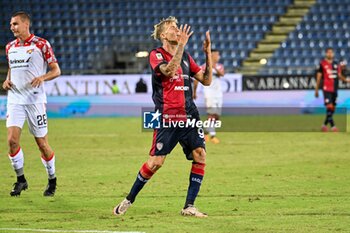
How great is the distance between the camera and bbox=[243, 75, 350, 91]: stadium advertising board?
3291 cm

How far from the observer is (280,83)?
33188mm

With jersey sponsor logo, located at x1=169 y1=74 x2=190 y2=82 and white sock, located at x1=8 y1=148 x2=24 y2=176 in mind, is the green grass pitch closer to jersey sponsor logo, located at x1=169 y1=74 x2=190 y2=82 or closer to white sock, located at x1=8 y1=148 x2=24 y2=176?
white sock, located at x1=8 y1=148 x2=24 y2=176

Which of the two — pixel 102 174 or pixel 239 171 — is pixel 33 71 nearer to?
pixel 102 174

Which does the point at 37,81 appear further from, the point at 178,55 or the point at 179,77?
the point at 178,55

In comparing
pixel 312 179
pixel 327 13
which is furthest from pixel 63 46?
pixel 312 179

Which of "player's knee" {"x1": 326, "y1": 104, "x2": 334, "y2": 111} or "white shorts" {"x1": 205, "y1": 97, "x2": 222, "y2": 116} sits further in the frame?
"player's knee" {"x1": 326, "y1": 104, "x2": 334, "y2": 111}

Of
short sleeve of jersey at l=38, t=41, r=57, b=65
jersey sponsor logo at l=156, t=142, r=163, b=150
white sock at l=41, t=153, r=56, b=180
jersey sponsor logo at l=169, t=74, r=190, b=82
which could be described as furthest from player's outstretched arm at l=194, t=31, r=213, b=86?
white sock at l=41, t=153, r=56, b=180

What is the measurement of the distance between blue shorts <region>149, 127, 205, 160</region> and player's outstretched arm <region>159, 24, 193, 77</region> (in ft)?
2.30

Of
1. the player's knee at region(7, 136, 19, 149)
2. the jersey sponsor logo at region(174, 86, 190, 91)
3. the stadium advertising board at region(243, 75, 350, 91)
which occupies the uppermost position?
the jersey sponsor logo at region(174, 86, 190, 91)

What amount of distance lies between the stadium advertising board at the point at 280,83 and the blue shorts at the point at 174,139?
23.3 m

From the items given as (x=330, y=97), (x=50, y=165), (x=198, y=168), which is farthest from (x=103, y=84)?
(x=198, y=168)

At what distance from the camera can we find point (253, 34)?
38344 mm

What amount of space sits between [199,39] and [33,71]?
86.4ft

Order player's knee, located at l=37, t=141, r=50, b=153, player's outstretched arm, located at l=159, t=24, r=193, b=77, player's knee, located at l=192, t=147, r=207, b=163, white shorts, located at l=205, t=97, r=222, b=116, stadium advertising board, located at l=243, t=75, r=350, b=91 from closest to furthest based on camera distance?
player's outstretched arm, located at l=159, t=24, r=193, b=77 → player's knee, located at l=192, t=147, r=207, b=163 → player's knee, located at l=37, t=141, r=50, b=153 → white shorts, located at l=205, t=97, r=222, b=116 → stadium advertising board, located at l=243, t=75, r=350, b=91
